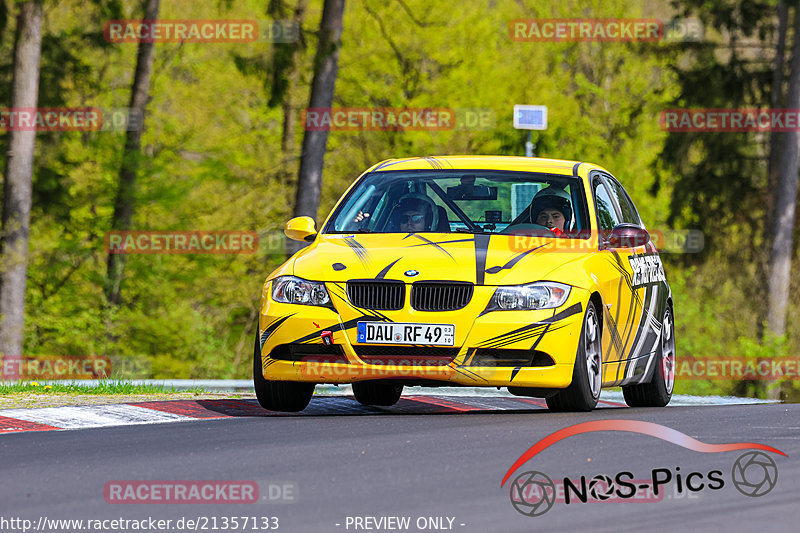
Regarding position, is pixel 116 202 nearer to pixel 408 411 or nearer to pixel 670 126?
pixel 670 126

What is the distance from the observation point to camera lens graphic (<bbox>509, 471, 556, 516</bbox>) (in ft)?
20.7

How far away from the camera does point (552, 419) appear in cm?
954

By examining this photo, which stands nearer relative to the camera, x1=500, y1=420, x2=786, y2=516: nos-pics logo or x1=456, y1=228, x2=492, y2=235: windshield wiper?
x1=500, y1=420, x2=786, y2=516: nos-pics logo

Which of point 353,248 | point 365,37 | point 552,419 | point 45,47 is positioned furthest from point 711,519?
point 365,37

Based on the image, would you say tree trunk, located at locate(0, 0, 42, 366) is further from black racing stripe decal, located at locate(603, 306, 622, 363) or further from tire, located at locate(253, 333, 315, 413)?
black racing stripe decal, located at locate(603, 306, 622, 363)

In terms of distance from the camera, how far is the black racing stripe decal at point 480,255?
967 cm

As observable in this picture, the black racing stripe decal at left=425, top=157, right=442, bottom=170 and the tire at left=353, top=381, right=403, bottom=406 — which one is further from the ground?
the black racing stripe decal at left=425, top=157, right=442, bottom=170

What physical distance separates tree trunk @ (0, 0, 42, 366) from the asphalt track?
19062 millimetres

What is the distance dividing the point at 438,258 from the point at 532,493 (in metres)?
3.42

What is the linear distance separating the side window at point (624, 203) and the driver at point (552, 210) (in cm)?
Result: 127

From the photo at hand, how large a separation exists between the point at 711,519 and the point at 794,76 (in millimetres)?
28204

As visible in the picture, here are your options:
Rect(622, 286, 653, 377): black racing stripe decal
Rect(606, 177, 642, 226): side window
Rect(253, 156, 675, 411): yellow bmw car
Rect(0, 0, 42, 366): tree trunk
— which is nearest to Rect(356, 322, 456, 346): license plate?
Rect(253, 156, 675, 411): yellow bmw car

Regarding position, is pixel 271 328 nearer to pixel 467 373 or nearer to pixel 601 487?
pixel 467 373

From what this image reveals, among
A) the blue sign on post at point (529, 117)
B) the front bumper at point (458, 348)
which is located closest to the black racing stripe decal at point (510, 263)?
the front bumper at point (458, 348)
